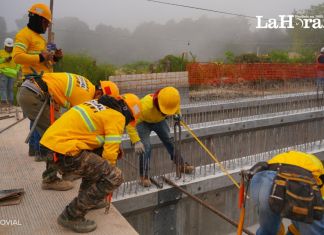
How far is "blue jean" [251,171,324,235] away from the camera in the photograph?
2705 mm

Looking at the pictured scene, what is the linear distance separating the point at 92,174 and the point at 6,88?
650cm

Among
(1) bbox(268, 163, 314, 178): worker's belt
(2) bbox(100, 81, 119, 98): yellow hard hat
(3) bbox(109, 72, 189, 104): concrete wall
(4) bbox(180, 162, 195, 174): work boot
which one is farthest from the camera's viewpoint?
(3) bbox(109, 72, 189, 104): concrete wall

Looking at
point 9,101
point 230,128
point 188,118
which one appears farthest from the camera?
point 9,101

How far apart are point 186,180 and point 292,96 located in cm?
671

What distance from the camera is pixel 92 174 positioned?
3312 millimetres

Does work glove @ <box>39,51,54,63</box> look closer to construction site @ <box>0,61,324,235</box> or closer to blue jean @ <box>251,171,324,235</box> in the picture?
construction site @ <box>0,61,324,235</box>

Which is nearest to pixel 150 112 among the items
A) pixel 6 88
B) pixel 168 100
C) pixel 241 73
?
pixel 168 100

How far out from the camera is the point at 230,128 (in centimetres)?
754

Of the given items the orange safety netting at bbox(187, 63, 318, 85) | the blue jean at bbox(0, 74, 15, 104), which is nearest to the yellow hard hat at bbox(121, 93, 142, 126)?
the blue jean at bbox(0, 74, 15, 104)

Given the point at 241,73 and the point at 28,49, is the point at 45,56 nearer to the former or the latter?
the point at 28,49

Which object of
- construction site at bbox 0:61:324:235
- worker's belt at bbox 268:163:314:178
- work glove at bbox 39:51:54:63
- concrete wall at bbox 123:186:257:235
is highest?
work glove at bbox 39:51:54:63

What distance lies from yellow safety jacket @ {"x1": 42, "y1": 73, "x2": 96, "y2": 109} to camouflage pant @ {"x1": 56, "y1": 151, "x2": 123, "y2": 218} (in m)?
0.92

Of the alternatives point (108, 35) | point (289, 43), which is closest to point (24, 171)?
point (108, 35)

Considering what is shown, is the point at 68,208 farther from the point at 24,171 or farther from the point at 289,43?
the point at 289,43
